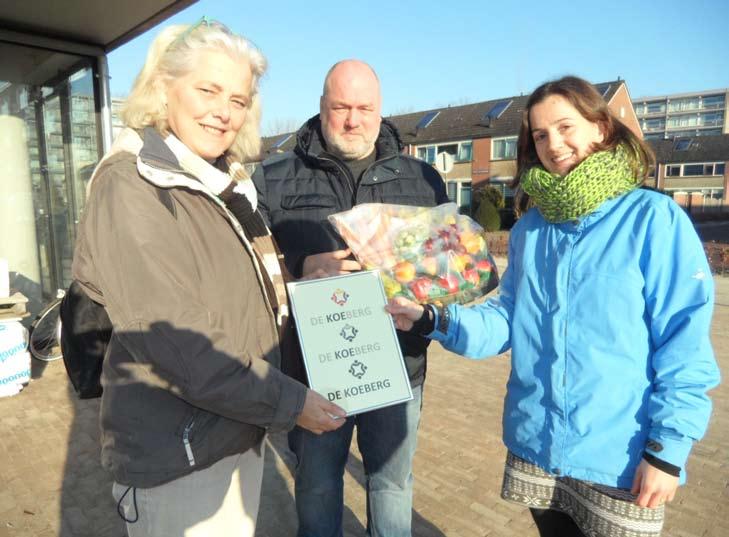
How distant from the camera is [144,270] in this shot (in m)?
1.49

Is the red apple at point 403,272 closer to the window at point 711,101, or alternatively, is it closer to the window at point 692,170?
the window at point 692,170

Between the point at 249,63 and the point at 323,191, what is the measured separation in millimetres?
869

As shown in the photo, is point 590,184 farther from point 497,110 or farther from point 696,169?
point 696,169

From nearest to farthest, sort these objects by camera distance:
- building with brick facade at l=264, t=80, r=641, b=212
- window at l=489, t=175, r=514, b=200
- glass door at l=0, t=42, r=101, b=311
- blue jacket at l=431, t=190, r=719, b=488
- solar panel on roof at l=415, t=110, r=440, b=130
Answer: blue jacket at l=431, t=190, r=719, b=488 → glass door at l=0, t=42, r=101, b=311 → window at l=489, t=175, r=514, b=200 → building with brick facade at l=264, t=80, r=641, b=212 → solar panel on roof at l=415, t=110, r=440, b=130

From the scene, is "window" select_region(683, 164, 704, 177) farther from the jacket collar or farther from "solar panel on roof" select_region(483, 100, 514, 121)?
the jacket collar

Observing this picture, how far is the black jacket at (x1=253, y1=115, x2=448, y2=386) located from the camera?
263 cm

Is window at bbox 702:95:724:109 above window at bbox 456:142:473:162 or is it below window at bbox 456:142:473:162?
above

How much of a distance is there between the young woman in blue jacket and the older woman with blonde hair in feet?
2.56

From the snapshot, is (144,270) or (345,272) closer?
(144,270)

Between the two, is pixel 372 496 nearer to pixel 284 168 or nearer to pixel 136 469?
pixel 136 469

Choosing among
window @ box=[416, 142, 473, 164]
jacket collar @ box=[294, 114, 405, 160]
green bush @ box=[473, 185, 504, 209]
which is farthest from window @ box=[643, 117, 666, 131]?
jacket collar @ box=[294, 114, 405, 160]

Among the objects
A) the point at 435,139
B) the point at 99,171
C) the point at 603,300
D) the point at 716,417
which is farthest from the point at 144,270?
the point at 435,139

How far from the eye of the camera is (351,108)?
8.53 ft

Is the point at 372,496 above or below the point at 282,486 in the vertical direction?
above
